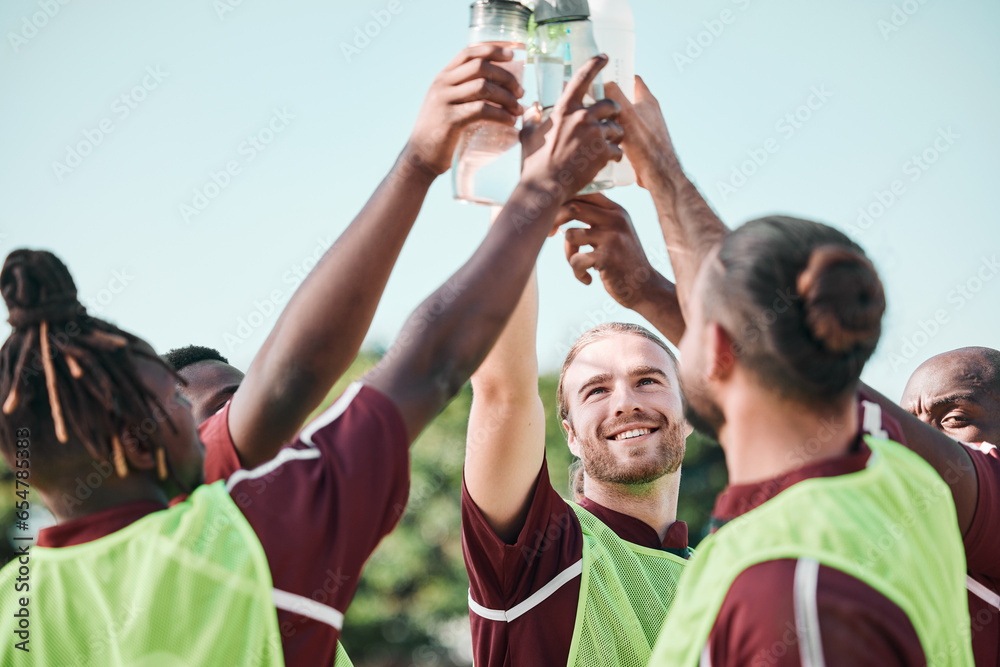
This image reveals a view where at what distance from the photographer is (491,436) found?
3176 millimetres

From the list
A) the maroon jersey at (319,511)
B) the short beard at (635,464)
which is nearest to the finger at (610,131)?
the maroon jersey at (319,511)

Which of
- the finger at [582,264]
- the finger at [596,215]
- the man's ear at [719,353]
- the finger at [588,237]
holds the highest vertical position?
the finger at [596,215]

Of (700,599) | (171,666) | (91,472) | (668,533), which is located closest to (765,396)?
(700,599)

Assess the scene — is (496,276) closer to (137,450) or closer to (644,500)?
(137,450)

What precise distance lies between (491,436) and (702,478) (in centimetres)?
2610

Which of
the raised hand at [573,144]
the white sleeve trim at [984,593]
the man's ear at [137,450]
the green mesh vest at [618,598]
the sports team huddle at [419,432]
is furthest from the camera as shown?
the green mesh vest at [618,598]

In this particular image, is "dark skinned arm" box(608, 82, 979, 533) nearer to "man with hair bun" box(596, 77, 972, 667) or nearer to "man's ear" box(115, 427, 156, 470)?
"man with hair bun" box(596, 77, 972, 667)

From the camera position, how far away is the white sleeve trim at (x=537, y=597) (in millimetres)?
3109

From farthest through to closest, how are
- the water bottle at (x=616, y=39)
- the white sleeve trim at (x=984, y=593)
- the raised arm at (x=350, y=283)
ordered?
1. the white sleeve trim at (x=984, y=593)
2. the water bottle at (x=616, y=39)
3. the raised arm at (x=350, y=283)

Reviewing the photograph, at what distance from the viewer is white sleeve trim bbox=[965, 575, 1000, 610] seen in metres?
2.86

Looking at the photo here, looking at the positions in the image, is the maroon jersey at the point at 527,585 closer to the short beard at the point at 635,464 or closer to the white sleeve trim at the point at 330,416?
the short beard at the point at 635,464

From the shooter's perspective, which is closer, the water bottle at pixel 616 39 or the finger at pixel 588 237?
the water bottle at pixel 616 39

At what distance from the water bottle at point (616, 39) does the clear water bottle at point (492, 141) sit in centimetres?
27

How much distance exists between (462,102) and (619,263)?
33.9 inches
